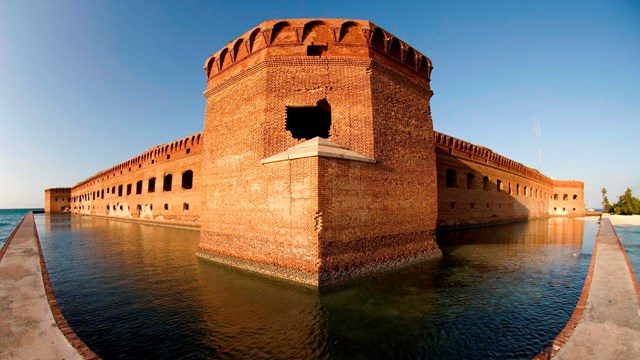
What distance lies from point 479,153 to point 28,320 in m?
26.5

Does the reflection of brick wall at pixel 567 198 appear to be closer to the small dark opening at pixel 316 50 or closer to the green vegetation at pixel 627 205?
the green vegetation at pixel 627 205

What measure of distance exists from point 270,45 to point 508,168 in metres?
27.2

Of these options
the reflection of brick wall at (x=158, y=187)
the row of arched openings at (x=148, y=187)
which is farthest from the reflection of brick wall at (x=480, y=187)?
the row of arched openings at (x=148, y=187)

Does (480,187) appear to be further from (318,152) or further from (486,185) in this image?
(318,152)

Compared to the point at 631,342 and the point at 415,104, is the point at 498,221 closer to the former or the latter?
the point at 415,104

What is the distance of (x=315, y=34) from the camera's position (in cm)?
916

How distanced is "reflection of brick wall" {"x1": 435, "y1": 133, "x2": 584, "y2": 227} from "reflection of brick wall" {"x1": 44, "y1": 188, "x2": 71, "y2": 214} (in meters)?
68.5

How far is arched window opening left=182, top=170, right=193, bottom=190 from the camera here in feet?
75.4

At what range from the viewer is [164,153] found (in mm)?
25188

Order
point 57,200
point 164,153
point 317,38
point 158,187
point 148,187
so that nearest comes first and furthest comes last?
point 317,38, point 164,153, point 158,187, point 148,187, point 57,200

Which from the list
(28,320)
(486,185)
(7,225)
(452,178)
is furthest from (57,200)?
(28,320)

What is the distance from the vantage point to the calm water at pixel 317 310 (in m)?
4.54

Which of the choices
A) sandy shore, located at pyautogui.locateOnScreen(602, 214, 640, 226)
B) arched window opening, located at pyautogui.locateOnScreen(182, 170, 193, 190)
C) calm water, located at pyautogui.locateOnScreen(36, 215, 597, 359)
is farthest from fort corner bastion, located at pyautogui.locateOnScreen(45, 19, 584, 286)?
sandy shore, located at pyautogui.locateOnScreen(602, 214, 640, 226)

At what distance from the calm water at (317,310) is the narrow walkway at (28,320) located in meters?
0.69
